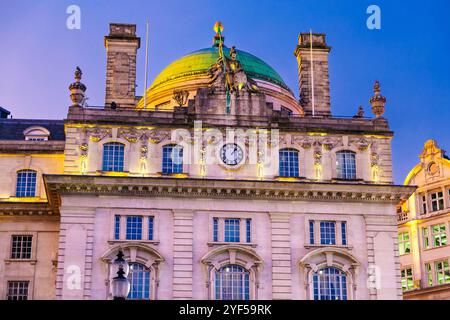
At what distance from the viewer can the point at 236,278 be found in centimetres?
5222

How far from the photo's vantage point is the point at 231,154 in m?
55.3

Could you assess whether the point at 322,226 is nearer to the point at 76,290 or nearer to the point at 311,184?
the point at 311,184

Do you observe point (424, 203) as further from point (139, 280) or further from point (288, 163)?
point (139, 280)

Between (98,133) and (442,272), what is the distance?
34.2 meters

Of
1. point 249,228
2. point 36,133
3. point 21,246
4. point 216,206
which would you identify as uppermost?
point 36,133

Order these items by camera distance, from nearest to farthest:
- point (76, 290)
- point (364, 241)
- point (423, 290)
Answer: point (76, 290) < point (364, 241) < point (423, 290)

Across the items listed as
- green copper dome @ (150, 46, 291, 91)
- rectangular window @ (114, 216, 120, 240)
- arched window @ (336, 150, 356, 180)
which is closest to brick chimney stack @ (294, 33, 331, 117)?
green copper dome @ (150, 46, 291, 91)

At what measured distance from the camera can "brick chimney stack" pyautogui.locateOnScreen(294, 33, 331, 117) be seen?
207 feet

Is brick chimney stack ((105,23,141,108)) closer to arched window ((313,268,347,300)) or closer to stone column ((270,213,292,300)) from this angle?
stone column ((270,213,292,300))

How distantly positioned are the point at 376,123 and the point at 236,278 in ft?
49.6

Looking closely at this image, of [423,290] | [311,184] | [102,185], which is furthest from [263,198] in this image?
[423,290]

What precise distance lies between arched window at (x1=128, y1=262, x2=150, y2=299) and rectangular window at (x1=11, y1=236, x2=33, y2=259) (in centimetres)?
1141

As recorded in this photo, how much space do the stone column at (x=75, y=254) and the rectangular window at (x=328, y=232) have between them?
49.9 feet

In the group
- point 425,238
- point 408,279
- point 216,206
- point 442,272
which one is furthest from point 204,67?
point 442,272
